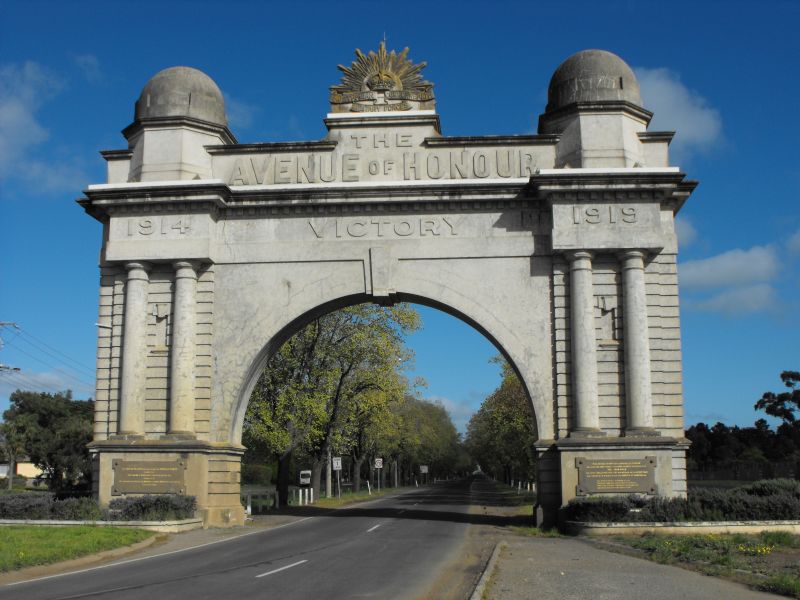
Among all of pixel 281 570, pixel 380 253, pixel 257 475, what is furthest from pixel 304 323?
pixel 257 475

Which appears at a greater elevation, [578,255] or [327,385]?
[578,255]

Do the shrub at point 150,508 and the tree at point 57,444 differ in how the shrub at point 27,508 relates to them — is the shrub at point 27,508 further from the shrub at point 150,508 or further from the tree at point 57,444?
the tree at point 57,444

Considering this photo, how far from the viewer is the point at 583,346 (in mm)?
21812

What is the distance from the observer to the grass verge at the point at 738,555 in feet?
38.3

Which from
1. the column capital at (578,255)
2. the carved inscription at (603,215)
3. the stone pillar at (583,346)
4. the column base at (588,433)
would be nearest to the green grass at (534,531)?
the column base at (588,433)

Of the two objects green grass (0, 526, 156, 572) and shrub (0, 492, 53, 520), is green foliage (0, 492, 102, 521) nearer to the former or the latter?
shrub (0, 492, 53, 520)

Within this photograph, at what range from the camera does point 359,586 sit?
11.6 metres

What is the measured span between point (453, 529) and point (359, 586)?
10.9 metres

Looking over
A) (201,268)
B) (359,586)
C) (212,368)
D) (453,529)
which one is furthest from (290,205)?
(359,586)

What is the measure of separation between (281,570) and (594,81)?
16111 millimetres

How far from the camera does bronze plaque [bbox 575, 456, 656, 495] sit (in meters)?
21.0

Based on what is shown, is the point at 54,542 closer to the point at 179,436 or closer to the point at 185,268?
the point at 179,436

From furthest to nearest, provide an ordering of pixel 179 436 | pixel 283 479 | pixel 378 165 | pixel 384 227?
pixel 283 479 < pixel 378 165 < pixel 384 227 < pixel 179 436

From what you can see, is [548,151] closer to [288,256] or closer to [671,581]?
[288,256]
